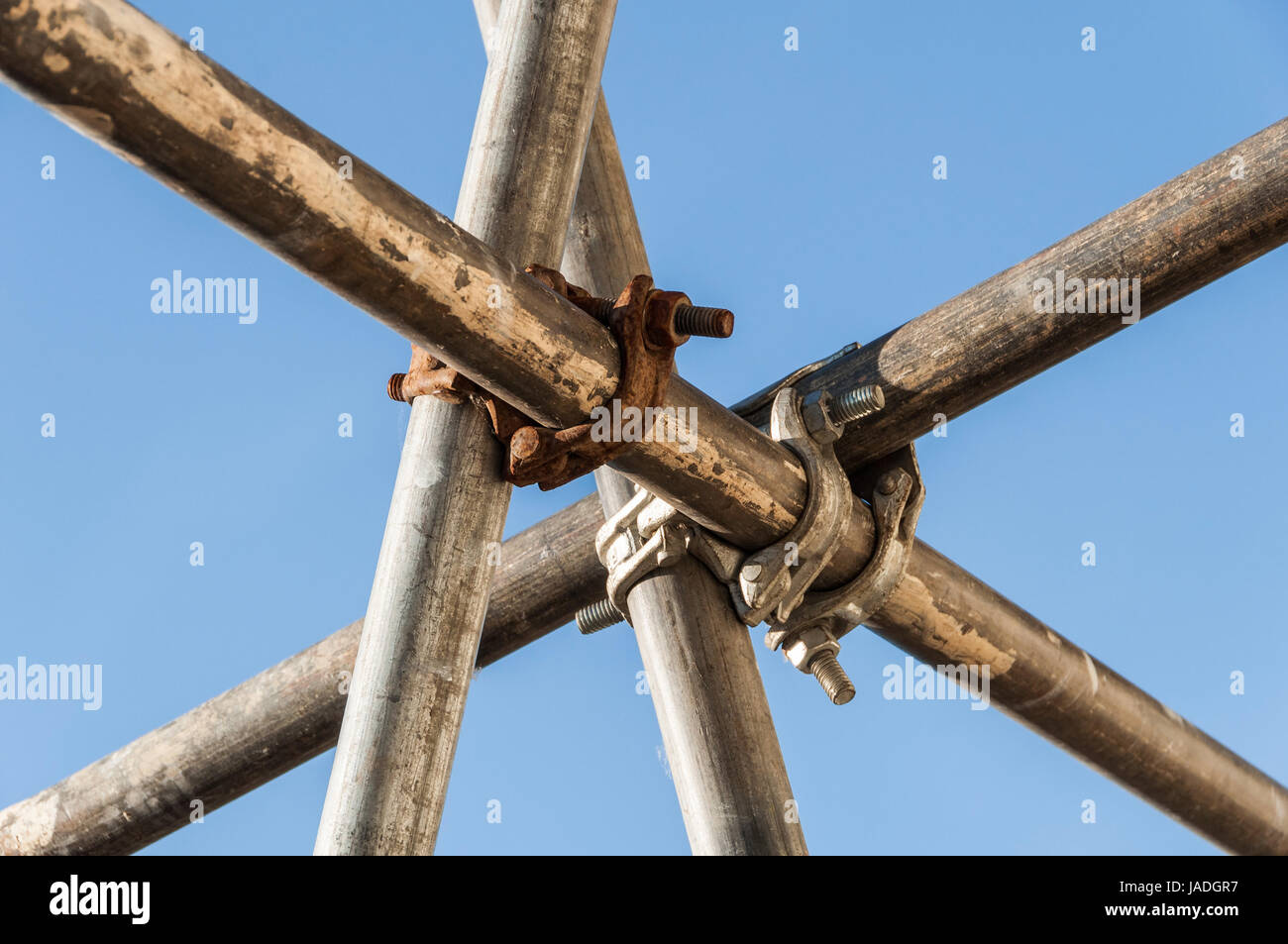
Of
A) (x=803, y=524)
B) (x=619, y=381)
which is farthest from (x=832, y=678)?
(x=619, y=381)

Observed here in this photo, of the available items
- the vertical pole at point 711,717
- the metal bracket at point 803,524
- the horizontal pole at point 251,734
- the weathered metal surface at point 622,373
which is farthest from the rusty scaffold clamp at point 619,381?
the horizontal pole at point 251,734

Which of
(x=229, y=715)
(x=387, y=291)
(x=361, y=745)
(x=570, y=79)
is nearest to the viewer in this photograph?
(x=387, y=291)

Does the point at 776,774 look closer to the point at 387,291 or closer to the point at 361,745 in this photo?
the point at 361,745

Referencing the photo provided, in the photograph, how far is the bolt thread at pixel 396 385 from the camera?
4.02 m

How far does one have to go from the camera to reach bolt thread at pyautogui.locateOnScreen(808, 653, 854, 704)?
15.5ft

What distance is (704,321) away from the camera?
380 centimetres

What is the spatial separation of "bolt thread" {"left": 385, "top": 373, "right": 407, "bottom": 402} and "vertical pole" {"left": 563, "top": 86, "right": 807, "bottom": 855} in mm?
1168

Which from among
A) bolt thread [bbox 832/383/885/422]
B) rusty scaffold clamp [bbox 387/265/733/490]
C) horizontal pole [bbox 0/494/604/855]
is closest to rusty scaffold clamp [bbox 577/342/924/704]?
bolt thread [bbox 832/383/885/422]

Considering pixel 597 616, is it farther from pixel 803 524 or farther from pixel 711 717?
pixel 803 524

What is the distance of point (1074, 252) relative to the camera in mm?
4383

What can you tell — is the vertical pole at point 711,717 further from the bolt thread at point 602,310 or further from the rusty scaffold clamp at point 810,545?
the bolt thread at point 602,310

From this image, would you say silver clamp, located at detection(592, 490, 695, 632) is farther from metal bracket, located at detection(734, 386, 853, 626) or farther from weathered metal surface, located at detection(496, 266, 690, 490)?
weathered metal surface, located at detection(496, 266, 690, 490)
